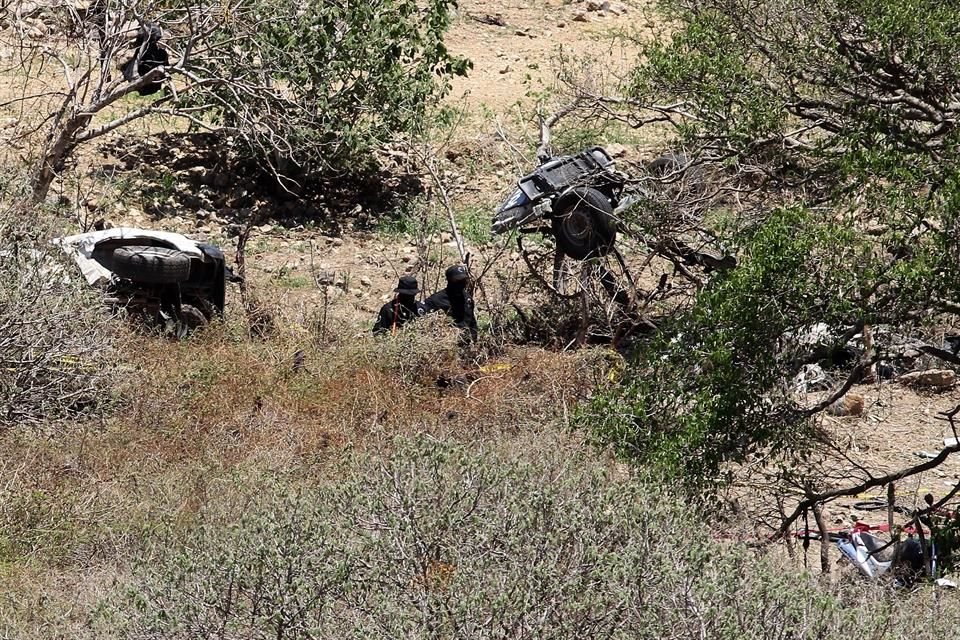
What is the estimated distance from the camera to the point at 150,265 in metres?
10.4

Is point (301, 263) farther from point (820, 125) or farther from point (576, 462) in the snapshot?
point (576, 462)

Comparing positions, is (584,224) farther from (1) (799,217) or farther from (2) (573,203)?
(1) (799,217)

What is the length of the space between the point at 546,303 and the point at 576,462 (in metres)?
4.32

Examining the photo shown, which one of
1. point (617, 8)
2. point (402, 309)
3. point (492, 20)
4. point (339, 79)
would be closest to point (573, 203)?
point (402, 309)

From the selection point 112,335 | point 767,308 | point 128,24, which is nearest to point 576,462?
point 767,308

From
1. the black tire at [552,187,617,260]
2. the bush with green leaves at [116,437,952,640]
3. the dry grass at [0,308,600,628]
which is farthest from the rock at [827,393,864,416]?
the bush with green leaves at [116,437,952,640]

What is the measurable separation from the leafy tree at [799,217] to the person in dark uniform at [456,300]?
6.28 ft

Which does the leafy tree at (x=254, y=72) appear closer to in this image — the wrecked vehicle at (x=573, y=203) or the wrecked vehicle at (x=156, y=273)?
the wrecked vehicle at (x=156, y=273)

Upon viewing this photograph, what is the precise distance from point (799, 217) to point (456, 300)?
4.64 metres

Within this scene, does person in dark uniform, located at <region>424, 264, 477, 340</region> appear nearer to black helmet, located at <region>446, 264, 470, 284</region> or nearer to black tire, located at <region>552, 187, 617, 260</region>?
black helmet, located at <region>446, 264, 470, 284</region>

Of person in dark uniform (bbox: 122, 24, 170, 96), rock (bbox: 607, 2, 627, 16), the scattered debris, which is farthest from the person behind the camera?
rock (bbox: 607, 2, 627, 16)

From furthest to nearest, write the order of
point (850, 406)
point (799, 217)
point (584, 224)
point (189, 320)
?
point (584, 224)
point (189, 320)
point (850, 406)
point (799, 217)

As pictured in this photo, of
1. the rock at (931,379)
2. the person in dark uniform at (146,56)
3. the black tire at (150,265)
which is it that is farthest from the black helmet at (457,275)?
the rock at (931,379)

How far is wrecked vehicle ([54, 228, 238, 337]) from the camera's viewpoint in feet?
33.9
